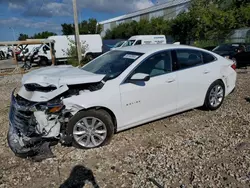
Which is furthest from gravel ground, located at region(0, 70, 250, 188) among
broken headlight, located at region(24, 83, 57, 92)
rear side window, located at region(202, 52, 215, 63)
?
rear side window, located at region(202, 52, 215, 63)

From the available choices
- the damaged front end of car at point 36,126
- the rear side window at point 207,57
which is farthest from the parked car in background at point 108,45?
the damaged front end of car at point 36,126

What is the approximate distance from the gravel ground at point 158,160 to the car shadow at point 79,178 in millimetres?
62

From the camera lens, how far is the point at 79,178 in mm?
2869

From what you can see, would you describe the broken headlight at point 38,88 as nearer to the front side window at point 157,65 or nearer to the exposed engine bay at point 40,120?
the exposed engine bay at point 40,120

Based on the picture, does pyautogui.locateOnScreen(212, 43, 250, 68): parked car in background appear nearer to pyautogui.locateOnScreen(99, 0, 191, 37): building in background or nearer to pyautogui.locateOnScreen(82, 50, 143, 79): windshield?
pyautogui.locateOnScreen(82, 50, 143, 79): windshield

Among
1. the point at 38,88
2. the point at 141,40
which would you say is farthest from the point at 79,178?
the point at 141,40

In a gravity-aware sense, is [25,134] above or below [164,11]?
below

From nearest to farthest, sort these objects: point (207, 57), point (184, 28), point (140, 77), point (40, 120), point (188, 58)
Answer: point (40, 120)
point (140, 77)
point (188, 58)
point (207, 57)
point (184, 28)

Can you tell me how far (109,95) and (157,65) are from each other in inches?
45.6

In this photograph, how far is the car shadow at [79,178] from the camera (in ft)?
8.98

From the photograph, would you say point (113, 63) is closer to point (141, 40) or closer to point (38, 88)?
point (38, 88)

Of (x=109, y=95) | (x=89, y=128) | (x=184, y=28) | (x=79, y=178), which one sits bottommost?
(x=79, y=178)

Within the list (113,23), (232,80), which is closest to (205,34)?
(232,80)

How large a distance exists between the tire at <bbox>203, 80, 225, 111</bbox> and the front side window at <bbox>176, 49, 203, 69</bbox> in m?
0.62
